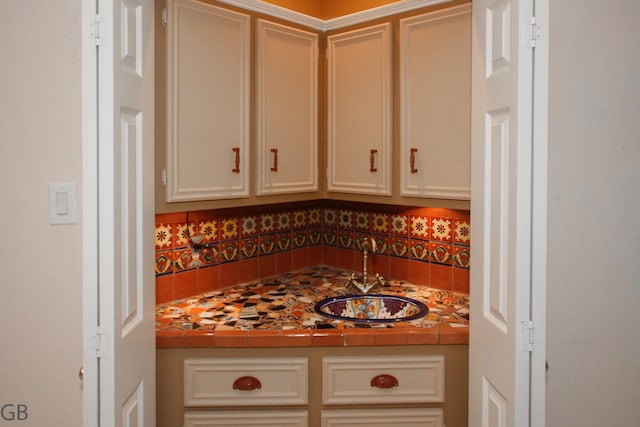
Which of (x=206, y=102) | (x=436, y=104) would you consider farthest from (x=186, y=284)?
(x=436, y=104)

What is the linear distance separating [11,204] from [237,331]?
0.92 m

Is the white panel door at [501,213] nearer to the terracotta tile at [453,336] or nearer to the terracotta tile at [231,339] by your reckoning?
the terracotta tile at [453,336]

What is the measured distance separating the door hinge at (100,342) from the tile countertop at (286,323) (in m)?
0.73

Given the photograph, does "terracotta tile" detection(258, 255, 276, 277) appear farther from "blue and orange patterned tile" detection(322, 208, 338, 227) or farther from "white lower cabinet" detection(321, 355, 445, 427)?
"white lower cabinet" detection(321, 355, 445, 427)

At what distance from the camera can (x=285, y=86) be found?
2832 mm

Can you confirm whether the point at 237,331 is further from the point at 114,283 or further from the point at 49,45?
the point at 49,45

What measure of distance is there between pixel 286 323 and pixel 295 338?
13 cm

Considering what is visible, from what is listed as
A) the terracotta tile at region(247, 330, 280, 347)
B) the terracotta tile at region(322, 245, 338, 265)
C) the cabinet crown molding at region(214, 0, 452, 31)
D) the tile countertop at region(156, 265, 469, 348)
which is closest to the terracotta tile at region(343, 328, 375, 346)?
the tile countertop at region(156, 265, 469, 348)

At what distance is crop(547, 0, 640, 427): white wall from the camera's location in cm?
174

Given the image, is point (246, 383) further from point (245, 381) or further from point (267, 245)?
point (267, 245)

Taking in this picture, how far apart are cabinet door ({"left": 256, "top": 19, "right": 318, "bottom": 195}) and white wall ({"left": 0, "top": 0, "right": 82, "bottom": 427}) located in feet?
3.57

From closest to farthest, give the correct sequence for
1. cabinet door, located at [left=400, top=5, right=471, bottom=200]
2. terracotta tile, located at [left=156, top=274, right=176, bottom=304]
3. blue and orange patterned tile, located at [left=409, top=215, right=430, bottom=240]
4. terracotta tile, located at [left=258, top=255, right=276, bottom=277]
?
cabinet door, located at [left=400, top=5, right=471, bottom=200]
terracotta tile, located at [left=156, top=274, right=176, bottom=304]
blue and orange patterned tile, located at [left=409, top=215, right=430, bottom=240]
terracotta tile, located at [left=258, top=255, right=276, bottom=277]

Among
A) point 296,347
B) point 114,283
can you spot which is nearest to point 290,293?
point 296,347

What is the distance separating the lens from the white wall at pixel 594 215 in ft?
5.70
